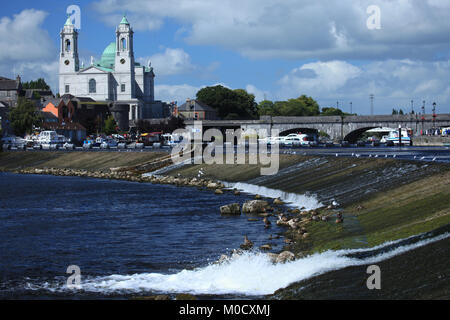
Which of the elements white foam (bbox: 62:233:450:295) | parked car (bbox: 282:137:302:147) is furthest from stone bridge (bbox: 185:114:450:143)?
white foam (bbox: 62:233:450:295)

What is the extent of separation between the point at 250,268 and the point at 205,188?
1660 inches

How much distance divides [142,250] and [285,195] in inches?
884

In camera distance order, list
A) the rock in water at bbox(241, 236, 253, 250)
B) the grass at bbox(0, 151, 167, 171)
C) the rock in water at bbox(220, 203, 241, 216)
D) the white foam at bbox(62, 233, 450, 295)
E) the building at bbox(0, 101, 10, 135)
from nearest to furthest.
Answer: the white foam at bbox(62, 233, 450, 295) → the rock in water at bbox(241, 236, 253, 250) → the rock in water at bbox(220, 203, 241, 216) → the grass at bbox(0, 151, 167, 171) → the building at bbox(0, 101, 10, 135)

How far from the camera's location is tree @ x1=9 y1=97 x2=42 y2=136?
16688 cm

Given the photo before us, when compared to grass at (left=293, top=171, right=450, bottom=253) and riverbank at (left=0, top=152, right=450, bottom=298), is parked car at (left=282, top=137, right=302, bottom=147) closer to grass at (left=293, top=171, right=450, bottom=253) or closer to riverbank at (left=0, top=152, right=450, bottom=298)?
riverbank at (left=0, top=152, right=450, bottom=298)

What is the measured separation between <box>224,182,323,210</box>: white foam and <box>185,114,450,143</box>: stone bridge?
95.3m

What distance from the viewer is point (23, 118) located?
547ft

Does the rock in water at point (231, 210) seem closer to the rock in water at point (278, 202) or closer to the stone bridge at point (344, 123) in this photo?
the rock in water at point (278, 202)

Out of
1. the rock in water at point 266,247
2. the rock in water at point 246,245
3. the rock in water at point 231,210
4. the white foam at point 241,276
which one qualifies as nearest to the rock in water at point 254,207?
the rock in water at point 231,210

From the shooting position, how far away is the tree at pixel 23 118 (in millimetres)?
166875

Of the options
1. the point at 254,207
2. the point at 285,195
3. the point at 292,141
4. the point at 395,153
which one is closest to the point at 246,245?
the point at 254,207

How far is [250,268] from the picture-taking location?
2870 centimetres
